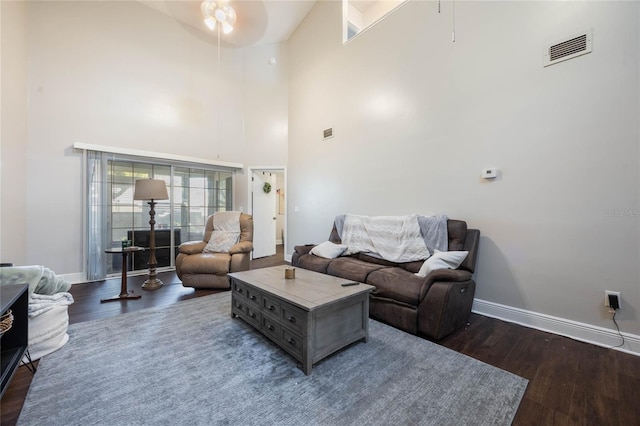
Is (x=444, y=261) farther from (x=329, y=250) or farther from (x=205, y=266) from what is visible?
(x=205, y=266)

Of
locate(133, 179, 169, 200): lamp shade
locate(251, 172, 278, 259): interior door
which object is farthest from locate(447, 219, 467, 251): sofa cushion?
locate(251, 172, 278, 259): interior door

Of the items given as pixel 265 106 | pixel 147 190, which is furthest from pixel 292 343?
pixel 265 106

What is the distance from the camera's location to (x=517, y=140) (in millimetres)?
2494

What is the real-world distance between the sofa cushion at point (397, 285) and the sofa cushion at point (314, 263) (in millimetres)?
701

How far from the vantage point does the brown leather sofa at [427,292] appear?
6.85 ft

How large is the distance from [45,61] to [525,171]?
6.15 meters

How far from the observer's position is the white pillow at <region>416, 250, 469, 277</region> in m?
2.36

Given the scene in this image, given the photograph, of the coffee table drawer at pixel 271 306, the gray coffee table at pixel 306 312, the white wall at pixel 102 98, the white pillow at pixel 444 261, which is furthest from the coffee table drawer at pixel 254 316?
the white wall at pixel 102 98

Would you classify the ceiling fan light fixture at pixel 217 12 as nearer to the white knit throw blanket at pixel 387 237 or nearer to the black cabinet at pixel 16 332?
the white knit throw blanket at pixel 387 237

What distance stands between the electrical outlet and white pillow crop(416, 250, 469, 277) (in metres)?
1.01

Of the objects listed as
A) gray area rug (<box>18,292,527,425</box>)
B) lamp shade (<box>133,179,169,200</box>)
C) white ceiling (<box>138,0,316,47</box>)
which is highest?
white ceiling (<box>138,0,316,47</box>)

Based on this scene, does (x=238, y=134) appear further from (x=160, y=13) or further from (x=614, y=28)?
(x=614, y=28)

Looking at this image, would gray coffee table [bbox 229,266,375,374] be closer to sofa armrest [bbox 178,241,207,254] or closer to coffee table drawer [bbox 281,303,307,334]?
coffee table drawer [bbox 281,303,307,334]

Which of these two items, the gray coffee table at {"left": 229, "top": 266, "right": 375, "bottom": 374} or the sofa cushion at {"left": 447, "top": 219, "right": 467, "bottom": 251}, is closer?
the gray coffee table at {"left": 229, "top": 266, "right": 375, "bottom": 374}
